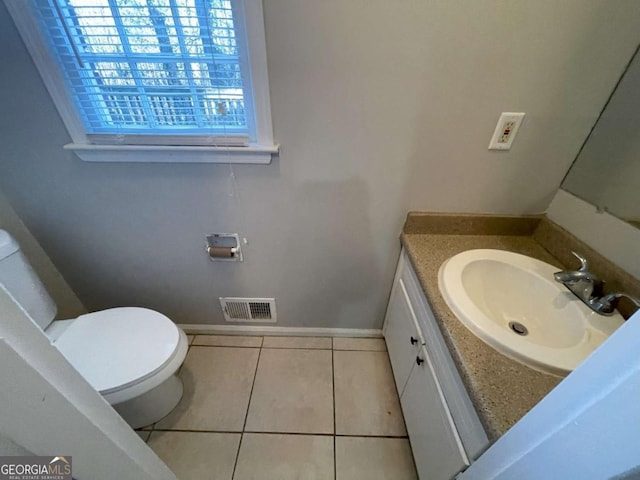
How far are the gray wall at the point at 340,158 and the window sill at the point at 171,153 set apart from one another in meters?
0.04

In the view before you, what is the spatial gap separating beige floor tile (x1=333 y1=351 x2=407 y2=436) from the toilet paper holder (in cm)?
81

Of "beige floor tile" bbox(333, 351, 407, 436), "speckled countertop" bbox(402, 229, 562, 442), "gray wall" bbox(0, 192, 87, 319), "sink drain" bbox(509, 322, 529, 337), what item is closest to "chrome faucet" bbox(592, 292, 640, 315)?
"sink drain" bbox(509, 322, 529, 337)

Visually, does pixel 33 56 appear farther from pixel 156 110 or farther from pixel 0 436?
pixel 0 436

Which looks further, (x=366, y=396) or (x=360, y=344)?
(x=360, y=344)

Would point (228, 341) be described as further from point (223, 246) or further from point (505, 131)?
point (505, 131)

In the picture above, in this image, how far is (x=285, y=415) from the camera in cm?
118

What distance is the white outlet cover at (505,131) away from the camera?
87 cm

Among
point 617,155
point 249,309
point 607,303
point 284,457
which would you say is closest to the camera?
point 607,303

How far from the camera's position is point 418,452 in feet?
3.11

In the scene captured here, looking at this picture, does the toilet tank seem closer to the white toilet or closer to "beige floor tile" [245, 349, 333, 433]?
the white toilet

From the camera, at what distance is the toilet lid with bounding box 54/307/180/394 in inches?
35.0

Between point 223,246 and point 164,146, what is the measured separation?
0.47m

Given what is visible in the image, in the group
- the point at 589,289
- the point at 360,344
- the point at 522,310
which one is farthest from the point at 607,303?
the point at 360,344

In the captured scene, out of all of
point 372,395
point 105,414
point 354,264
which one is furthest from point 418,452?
point 105,414
